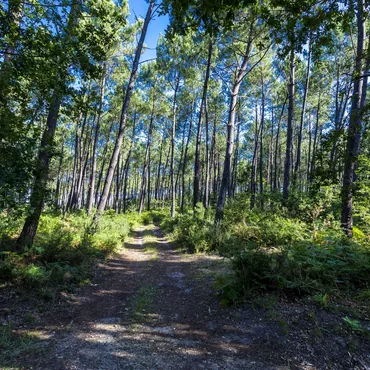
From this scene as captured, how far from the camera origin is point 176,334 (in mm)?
3354

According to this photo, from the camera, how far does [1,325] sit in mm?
3365

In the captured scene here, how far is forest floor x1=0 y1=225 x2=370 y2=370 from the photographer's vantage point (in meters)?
2.65

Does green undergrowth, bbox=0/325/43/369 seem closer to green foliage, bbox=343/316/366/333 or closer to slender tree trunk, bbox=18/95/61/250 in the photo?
slender tree trunk, bbox=18/95/61/250

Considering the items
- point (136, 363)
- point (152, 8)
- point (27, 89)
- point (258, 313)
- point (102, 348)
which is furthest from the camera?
point (152, 8)

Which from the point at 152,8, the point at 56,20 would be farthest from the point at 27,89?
the point at 152,8

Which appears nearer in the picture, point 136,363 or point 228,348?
point 136,363

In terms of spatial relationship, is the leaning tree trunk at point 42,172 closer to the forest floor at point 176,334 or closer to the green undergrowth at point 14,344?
the green undergrowth at point 14,344

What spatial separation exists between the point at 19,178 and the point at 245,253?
156 inches

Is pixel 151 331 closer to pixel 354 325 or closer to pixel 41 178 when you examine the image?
pixel 354 325

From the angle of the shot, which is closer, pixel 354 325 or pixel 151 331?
pixel 354 325

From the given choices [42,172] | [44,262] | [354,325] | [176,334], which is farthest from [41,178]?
[354,325]

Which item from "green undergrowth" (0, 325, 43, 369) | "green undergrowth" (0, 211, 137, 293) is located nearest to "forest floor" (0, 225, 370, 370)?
"green undergrowth" (0, 325, 43, 369)

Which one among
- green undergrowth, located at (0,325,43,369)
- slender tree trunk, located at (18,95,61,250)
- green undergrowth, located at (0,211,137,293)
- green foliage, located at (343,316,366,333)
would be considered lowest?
green undergrowth, located at (0,325,43,369)

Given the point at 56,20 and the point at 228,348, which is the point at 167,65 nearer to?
the point at 56,20
